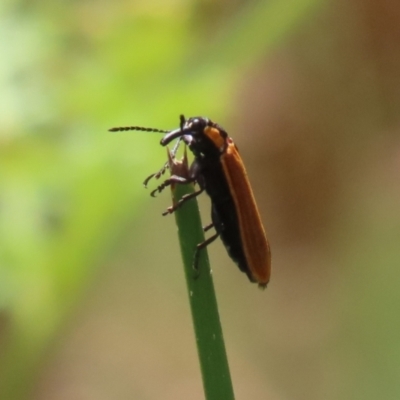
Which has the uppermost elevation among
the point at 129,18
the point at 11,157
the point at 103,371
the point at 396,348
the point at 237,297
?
the point at 129,18

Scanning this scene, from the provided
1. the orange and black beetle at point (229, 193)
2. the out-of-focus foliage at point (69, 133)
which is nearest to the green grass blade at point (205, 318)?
the orange and black beetle at point (229, 193)

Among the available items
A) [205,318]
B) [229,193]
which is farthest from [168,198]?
[205,318]

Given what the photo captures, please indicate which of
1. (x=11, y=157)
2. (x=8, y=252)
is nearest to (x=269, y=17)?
(x=11, y=157)

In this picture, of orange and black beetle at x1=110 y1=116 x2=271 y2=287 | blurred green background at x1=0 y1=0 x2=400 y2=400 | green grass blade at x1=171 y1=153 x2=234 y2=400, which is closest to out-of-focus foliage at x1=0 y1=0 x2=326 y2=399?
blurred green background at x1=0 y1=0 x2=400 y2=400

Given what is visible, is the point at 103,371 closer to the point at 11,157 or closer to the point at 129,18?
the point at 11,157

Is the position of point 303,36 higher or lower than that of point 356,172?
higher
